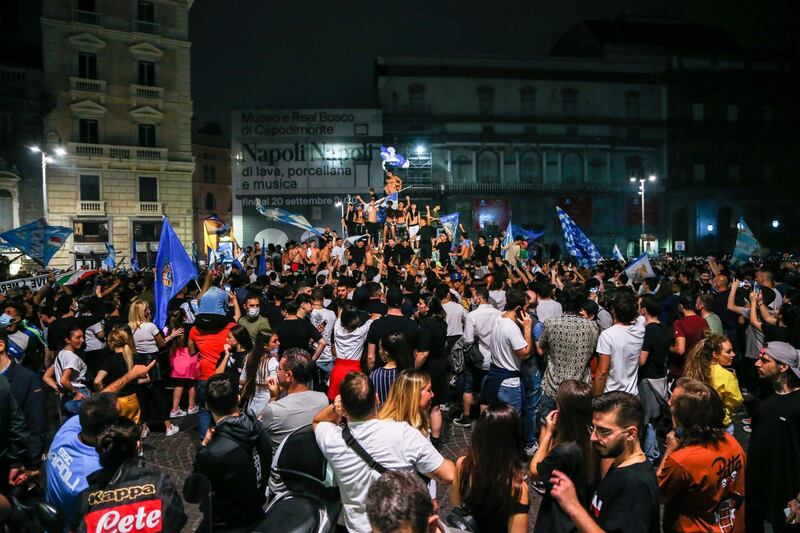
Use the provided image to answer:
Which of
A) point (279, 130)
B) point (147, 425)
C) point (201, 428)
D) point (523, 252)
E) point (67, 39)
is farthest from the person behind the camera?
point (279, 130)

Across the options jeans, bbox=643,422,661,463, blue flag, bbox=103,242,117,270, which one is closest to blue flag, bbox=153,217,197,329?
jeans, bbox=643,422,661,463

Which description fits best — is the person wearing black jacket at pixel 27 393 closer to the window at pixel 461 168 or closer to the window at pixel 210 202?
Answer: the window at pixel 461 168

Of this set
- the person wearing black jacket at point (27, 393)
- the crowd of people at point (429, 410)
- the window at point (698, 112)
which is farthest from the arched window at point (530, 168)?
the person wearing black jacket at point (27, 393)

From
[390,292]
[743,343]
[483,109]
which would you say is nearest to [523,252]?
[743,343]

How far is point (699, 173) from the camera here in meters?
54.9

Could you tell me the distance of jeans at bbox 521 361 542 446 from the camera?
266 inches

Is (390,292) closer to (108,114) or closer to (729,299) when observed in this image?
(729,299)

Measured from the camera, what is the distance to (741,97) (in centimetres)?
5597

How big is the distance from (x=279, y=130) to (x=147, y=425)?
3868 cm

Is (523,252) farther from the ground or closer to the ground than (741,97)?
closer to the ground

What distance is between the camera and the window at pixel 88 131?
33938 mm

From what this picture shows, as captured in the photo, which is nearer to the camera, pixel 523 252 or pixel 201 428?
pixel 201 428

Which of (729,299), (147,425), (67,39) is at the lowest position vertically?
(147,425)

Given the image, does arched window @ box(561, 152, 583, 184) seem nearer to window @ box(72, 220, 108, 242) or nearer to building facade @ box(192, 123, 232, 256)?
building facade @ box(192, 123, 232, 256)
